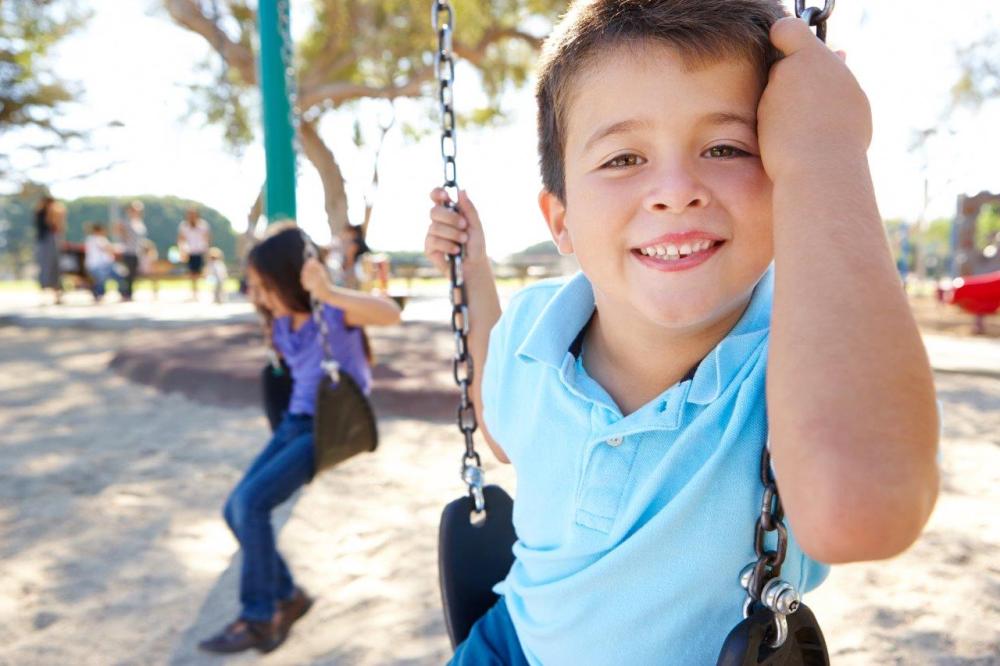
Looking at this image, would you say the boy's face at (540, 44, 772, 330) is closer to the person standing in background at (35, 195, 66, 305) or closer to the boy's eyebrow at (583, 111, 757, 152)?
the boy's eyebrow at (583, 111, 757, 152)

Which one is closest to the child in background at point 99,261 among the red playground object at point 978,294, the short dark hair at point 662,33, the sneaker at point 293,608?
the red playground object at point 978,294

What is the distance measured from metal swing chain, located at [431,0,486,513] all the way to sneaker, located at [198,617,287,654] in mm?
1050

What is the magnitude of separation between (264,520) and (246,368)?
3.47m

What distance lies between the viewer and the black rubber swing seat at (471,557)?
3.87 feet

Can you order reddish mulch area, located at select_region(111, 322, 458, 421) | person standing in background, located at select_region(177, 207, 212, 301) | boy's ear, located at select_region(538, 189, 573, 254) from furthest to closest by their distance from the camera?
person standing in background, located at select_region(177, 207, 212, 301), reddish mulch area, located at select_region(111, 322, 458, 421), boy's ear, located at select_region(538, 189, 573, 254)

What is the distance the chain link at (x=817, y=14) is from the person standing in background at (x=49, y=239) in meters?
13.1

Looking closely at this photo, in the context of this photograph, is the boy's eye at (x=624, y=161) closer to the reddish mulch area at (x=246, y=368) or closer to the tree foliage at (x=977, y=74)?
the reddish mulch area at (x=246, y=368)

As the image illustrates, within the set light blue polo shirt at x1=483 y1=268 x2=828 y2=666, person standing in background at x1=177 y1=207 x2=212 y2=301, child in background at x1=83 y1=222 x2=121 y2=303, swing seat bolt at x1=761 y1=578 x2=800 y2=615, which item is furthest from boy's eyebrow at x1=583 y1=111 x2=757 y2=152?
child in background at x1=83 y1=222 x2=121 y2=303

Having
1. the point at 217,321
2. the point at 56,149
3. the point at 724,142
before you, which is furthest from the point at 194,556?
the point at 56,149

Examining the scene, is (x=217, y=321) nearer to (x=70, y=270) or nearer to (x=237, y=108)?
(x=237, y=108)

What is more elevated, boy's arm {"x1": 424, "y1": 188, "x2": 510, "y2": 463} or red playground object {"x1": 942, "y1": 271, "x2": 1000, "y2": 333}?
boy's arm {"x1": 424, "y1": 188, "x2": 510, "y2": 463}

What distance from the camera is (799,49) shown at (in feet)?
2.63

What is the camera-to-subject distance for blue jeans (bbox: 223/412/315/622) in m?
2.12

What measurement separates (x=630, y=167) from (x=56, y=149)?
13677 mm
